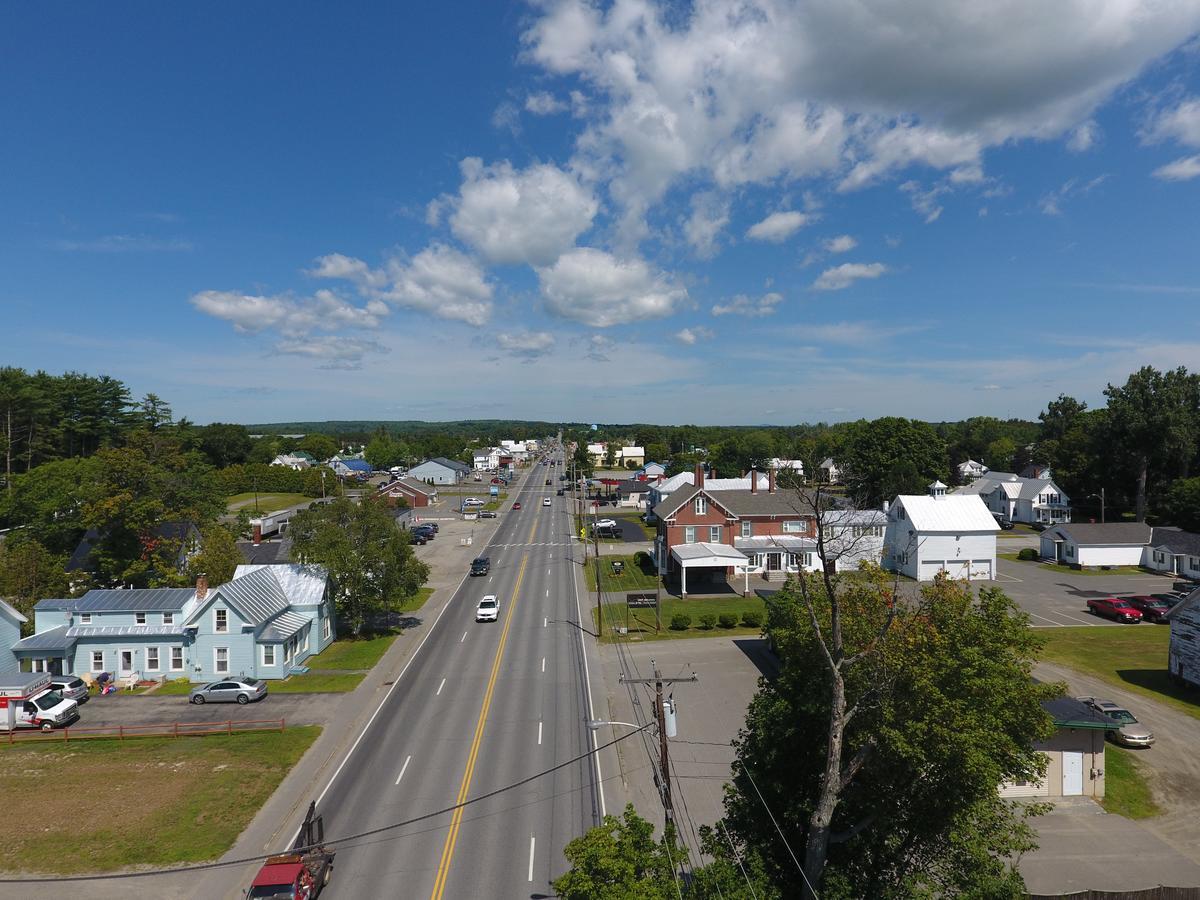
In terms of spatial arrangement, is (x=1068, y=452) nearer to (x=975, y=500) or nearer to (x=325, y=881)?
(x=975, y=500)

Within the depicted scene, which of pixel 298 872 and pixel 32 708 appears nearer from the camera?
pixel 298 872

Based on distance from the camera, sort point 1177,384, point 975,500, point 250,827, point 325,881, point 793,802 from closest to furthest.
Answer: point 793,802
point 325,881
point 250,827
point 975,500
point 1177,384

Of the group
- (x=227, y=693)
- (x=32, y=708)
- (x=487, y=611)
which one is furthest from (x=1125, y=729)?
(x=32, y=708)

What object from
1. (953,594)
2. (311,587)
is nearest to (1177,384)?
(953,594)

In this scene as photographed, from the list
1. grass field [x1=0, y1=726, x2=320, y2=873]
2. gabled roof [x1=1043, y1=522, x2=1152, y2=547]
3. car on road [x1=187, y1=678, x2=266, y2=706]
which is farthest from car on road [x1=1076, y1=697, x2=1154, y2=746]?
gabled roof [x1=1043, y1=522, x2=1152, y2=547]

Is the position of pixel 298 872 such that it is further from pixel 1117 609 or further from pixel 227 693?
pixel 1117 609

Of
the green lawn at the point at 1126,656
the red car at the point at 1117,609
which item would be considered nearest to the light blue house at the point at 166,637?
the green lawn at the point at 1126,656

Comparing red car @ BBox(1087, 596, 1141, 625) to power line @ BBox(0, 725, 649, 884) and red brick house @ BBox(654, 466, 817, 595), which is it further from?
power line @ BBox(0, 725, 649, 884)
